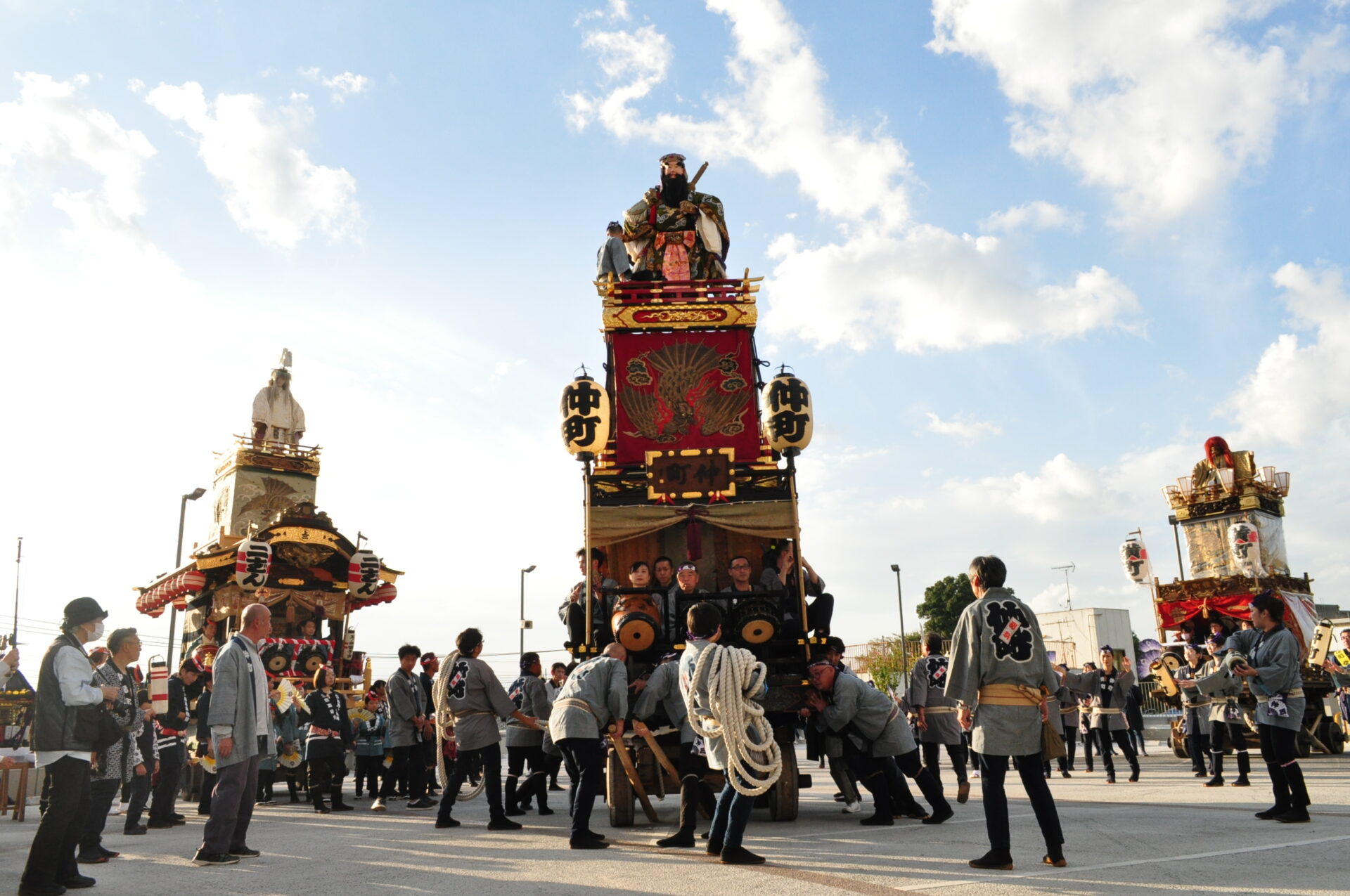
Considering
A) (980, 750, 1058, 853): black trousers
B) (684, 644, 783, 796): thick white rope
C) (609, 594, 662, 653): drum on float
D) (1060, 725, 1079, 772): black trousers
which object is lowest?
(1060, 725, 1079, 772): black trousers

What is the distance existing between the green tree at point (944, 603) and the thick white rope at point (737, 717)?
46.6m

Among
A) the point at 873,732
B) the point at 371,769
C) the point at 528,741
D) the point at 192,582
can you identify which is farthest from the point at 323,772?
the point at 192,582

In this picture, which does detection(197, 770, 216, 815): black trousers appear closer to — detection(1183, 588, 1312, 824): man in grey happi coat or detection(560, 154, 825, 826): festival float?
detection(560, 154, 825, 826): festival float

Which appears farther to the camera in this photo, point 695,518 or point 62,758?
point 695,518

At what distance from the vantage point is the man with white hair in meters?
34.6

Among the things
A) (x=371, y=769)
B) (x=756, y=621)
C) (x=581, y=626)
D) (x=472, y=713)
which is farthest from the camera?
(x=371, y=769)

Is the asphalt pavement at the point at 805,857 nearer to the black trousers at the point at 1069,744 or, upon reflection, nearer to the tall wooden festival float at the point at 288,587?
the black trousers at the point at 1069,744

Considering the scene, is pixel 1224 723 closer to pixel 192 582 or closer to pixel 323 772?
pixel 323 772

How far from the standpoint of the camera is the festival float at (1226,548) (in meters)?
30.7

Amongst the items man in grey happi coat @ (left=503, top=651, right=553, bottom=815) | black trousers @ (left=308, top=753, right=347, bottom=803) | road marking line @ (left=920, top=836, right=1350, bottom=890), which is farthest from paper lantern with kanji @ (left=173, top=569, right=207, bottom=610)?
road marking line @ (left=920, top=836, right=1350, bottom=890)

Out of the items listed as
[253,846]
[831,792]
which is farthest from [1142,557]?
[253,846]

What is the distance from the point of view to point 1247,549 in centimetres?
3094

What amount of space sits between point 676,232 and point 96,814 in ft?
38.1

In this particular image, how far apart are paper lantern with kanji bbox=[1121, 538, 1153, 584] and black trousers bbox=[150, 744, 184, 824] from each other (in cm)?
3125
